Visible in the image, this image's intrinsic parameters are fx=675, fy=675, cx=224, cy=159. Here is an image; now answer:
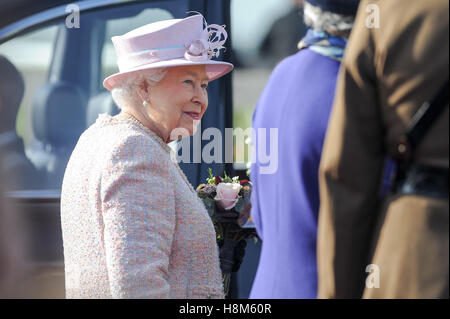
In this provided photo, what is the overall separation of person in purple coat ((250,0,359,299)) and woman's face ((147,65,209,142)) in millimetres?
351

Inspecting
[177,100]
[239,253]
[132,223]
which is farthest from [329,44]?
[239,253]

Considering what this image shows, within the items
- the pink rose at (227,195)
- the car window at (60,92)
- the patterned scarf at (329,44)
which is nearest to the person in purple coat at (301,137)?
the patterned scarf at (329,44)

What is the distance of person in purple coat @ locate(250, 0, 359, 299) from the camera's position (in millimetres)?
1800

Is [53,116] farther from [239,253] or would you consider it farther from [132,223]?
[132,223]

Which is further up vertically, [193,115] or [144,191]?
[193,115]

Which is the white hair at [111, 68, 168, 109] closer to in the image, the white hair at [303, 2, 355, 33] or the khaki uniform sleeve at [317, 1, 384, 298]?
the white hair at [303, 2, 355, 33]

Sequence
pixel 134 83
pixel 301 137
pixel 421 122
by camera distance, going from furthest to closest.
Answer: pixel 134 83, pixel 301 137, pixel 421 122

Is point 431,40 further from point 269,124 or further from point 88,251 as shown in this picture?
point 88,251

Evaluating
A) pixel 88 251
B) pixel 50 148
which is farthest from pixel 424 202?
pixel 50 148

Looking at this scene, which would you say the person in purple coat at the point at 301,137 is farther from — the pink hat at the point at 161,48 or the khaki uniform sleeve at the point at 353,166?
the pink hat at the point at 161,48

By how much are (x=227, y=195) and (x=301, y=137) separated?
758mm

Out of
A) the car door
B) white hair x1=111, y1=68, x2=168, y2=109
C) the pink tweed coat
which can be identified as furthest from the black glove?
white hair x1=111, y1=68, x2=168, y2=109

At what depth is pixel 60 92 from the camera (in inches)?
139

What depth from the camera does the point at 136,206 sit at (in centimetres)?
183
